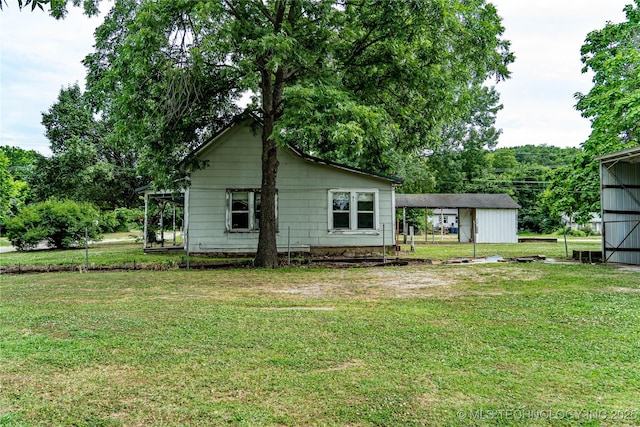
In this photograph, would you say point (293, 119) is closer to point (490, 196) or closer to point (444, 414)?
point (444, 414)

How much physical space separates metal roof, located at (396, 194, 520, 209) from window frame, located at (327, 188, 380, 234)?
1106 cm

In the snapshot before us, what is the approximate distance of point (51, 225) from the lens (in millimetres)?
19609

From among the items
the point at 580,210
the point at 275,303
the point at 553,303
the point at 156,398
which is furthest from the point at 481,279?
the point at 580,210

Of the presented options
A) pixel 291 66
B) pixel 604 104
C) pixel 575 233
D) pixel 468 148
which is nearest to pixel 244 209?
pixel 291 66

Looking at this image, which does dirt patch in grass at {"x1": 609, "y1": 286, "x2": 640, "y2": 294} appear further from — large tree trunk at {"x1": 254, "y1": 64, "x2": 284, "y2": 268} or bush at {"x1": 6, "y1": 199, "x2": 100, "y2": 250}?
bush at {"x1": 6, "y1": 199, "x2": 100, "y2": 250}

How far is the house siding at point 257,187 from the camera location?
48.6ft

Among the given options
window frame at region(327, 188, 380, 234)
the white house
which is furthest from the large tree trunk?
window frame at region(327, 188, 380, 234)

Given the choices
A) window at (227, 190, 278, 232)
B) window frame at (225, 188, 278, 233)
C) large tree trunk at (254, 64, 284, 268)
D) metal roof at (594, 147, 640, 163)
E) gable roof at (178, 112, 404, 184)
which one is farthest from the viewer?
window at (227, 190, 278, 232)

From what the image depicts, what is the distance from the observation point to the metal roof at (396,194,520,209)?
2711 cm

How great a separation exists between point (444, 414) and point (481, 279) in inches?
295

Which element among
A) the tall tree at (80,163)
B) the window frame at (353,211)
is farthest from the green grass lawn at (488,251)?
the tall tree at (80,163)

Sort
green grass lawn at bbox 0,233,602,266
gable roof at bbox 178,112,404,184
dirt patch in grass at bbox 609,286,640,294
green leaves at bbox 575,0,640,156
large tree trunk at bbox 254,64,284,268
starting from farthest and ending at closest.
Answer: green leaves at bbox 575,0,640,156 < gable roof at bbox 178,112,404,184 < green grass lawn at bbox 0,233,602,266 < large tree trunk at bbox 254,64,284,268 < dirt patch in grass at bbox 609,286,640,294

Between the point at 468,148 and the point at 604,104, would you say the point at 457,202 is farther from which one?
the point at 468,148

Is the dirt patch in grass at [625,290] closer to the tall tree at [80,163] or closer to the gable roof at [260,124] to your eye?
the gable roof at [260,124]
